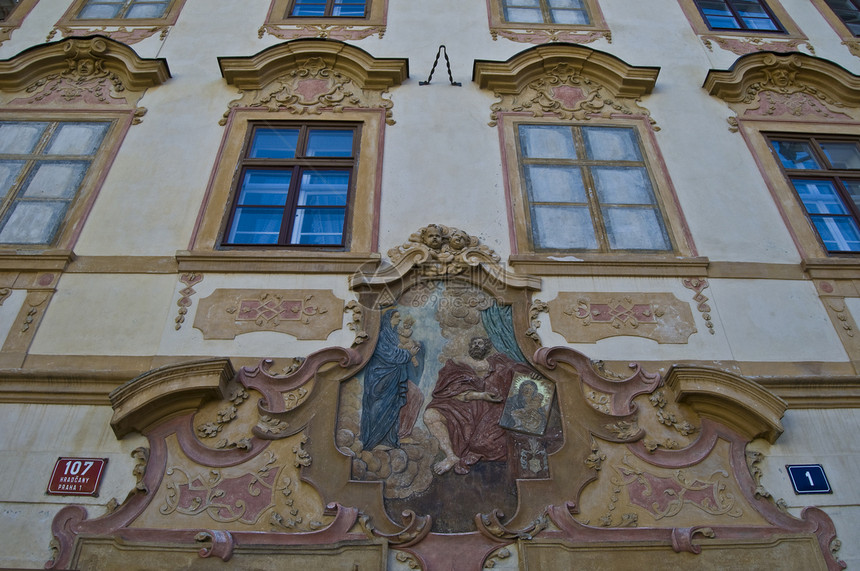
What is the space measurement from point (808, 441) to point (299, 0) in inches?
246

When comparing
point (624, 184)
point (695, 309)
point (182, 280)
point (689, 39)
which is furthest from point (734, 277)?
point (182, 280)

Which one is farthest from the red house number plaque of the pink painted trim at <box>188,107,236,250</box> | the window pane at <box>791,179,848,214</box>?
the window pane at <box>791,179,848,214</box>

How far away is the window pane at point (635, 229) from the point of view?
17.7 ft

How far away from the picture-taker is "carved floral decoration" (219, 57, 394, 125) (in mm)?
6277

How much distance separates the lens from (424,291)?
502cm

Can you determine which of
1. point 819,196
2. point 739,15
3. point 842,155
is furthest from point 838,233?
point 739,15

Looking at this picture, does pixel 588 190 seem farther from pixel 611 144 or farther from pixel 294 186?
pixel 294 186

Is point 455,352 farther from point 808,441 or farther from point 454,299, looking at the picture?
point 808,441

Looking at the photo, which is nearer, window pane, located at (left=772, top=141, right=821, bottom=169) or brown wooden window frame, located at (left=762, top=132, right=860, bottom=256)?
brown wooden window frame, located at (left=762, top=132, right=860, bottom=256)

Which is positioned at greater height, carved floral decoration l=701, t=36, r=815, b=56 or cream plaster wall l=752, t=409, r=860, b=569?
carved floral decoration l=701, t=36, r=815, b=56

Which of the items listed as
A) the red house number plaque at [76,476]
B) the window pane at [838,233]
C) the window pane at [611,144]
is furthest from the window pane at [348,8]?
the red house number plaque at [76,476]

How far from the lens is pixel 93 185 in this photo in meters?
5.59

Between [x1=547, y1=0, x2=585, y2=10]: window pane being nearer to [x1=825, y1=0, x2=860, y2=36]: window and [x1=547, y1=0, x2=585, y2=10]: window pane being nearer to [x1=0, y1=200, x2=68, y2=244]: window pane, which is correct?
[x1=825, y1=0, x2=860, y2=36]: window

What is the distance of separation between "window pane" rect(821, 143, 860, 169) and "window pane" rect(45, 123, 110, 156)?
612cm
